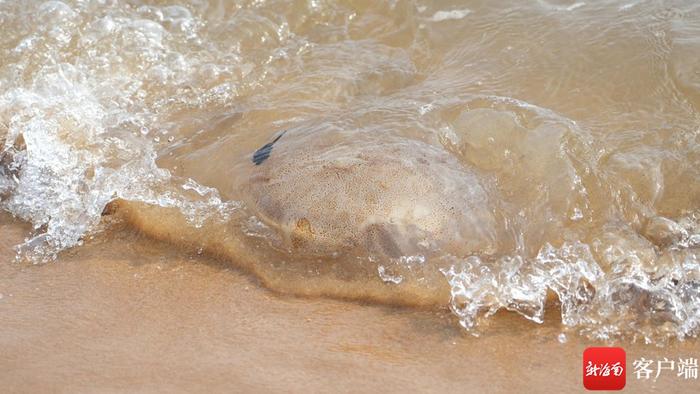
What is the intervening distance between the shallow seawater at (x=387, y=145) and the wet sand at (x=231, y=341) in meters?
0.09

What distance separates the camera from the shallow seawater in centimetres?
274

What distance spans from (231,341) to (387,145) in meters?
1.06

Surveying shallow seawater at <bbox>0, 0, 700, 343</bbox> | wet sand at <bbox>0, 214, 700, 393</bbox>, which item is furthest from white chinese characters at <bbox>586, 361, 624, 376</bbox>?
shallow seawater at <bbox>0, 0, 700, 343</bbox>

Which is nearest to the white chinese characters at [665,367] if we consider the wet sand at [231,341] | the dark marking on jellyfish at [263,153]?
the wet sand at [231,341]

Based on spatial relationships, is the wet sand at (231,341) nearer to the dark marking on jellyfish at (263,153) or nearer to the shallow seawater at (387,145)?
the shallow seawater at (387,145)

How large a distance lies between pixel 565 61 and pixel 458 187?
1274 mm

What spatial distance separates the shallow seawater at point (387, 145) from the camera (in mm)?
2742

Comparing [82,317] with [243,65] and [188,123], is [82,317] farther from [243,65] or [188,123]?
[243,65]

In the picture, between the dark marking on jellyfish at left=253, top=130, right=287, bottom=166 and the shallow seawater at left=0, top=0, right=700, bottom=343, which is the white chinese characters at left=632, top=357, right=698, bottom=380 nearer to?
the shallow seawater at left=0, top=0, right=700, bottom=343

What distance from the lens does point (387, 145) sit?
3.09m

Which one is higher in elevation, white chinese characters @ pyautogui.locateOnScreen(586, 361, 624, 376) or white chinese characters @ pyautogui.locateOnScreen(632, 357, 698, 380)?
white chinese characters @ pyautogui.locateOnScreen(586, 361, 624, 376)

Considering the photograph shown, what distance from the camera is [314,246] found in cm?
283

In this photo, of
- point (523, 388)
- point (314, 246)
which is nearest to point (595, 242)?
point (523, 388)

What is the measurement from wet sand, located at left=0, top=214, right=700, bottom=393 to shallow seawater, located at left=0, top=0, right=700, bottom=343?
92mm
